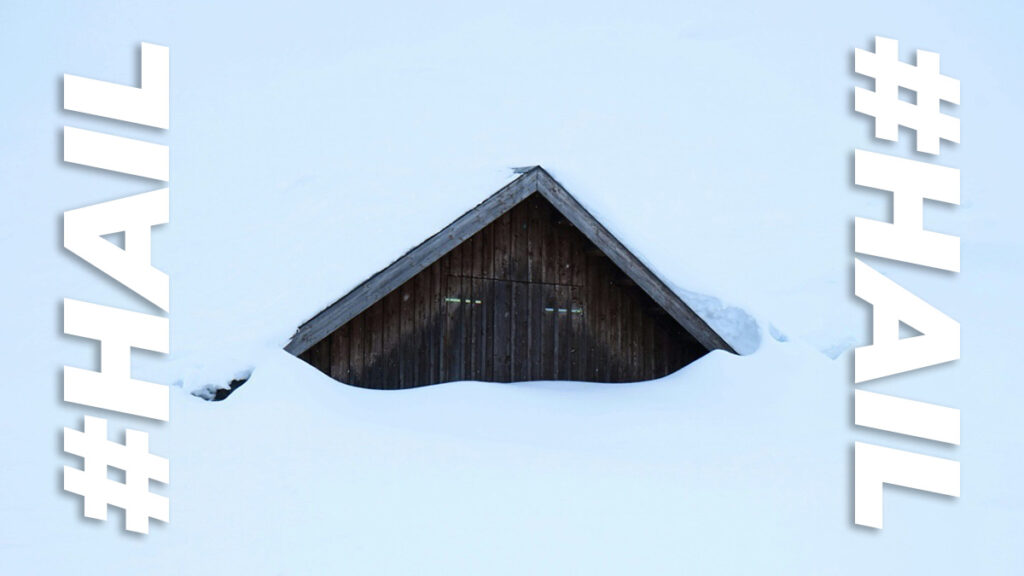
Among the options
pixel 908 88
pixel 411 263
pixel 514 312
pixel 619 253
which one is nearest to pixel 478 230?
pixel 411 263

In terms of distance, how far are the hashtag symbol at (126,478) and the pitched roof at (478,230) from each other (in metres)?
1.88

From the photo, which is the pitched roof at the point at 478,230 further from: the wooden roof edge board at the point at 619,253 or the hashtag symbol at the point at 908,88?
the hashtag symbol at the point at 908,88

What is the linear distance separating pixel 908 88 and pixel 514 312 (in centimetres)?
503

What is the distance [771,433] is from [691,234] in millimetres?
25666

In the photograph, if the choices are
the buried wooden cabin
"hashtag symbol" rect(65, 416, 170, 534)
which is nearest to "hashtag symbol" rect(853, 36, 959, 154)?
the buried wooden cabin

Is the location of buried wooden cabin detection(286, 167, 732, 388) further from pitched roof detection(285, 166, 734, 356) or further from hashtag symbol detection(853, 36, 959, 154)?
hashtag symbol detection(853, 36, 959, 154)

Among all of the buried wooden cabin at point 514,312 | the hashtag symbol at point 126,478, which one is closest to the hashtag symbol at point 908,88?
the buried wooden cabin at point 514,312

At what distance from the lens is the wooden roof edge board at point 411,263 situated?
995 cm

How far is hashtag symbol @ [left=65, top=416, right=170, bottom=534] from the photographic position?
315 inches

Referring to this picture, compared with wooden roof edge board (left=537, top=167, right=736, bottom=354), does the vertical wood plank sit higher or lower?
lower

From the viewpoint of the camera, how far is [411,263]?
10.3 meters

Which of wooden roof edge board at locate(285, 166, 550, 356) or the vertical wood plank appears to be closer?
wooden roof edge board at locate(285, 166, 550, 356)

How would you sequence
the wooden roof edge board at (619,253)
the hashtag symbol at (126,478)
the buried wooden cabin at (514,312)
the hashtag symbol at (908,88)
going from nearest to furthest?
1. the hashtag symbol at (126,478)
2. the hashtag symbol at (908,88)
3. the buried wooden cabin at (514,312)
4. the wooden roof edge board at (619,253)

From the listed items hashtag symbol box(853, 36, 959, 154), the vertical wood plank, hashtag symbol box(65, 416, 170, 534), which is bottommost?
hashtag symbol box(65, 416, 170, 534)
